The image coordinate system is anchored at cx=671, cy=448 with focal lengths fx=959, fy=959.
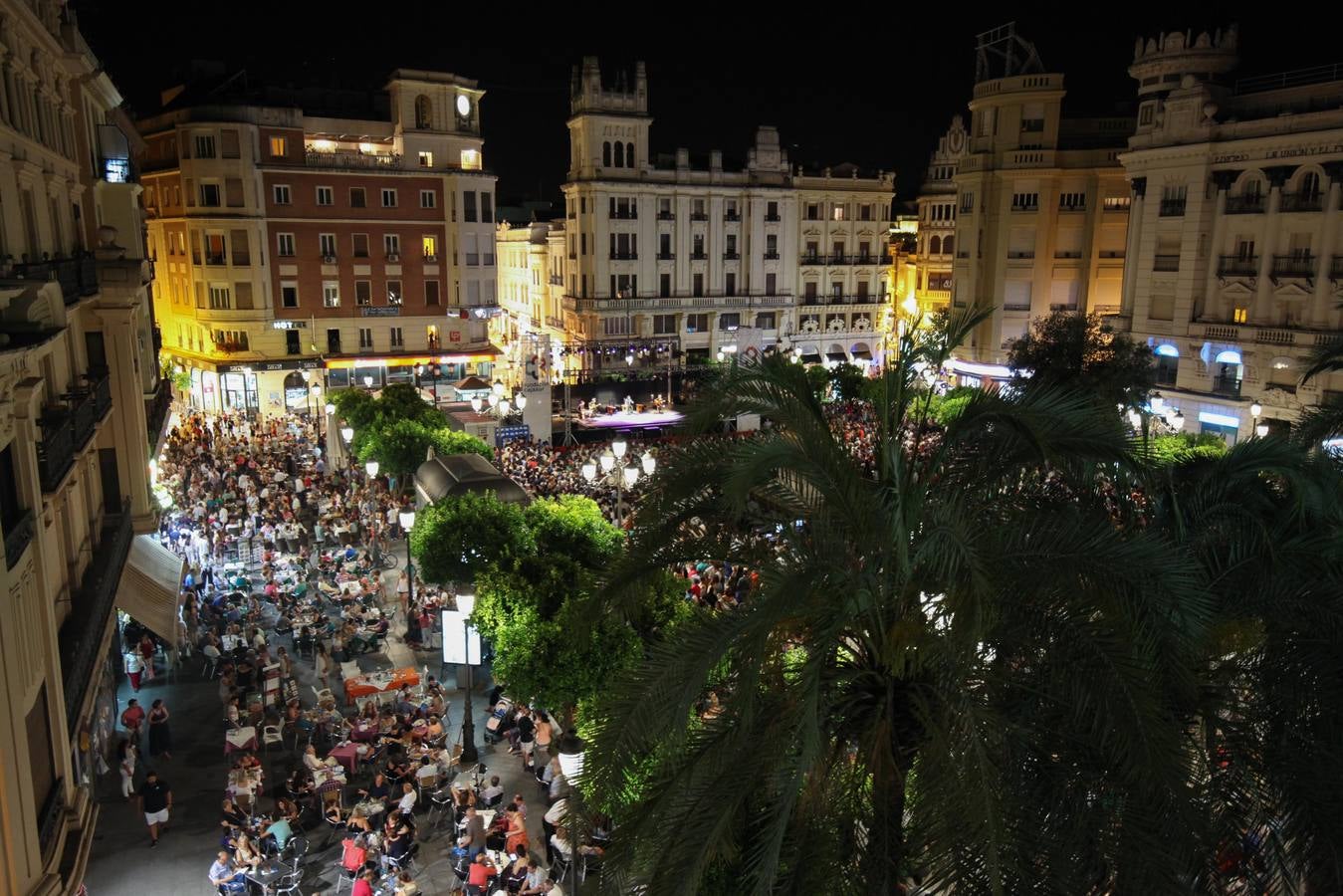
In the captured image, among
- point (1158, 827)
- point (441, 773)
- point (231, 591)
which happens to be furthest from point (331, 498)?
point (1158, 827)

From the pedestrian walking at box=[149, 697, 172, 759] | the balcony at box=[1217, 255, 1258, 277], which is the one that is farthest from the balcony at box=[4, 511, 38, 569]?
the balcony at box=[1217, 255, 1258, 277]

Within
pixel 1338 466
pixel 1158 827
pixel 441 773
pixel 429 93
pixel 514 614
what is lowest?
pixel 441 773

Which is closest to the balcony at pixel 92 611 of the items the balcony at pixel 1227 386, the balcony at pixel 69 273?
the balcony at pixel 69 273

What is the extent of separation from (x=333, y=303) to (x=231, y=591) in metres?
31.6

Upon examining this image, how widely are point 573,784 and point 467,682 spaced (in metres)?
9.53

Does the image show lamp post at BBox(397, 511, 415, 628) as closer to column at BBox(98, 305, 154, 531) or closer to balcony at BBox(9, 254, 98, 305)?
column at BBox(98, 305, 154, 531)

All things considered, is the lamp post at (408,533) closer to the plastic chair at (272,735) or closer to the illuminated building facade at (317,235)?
the plastic chair at (272,735)

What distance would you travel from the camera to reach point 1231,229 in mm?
41281

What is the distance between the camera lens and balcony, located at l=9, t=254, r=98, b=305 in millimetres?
13852

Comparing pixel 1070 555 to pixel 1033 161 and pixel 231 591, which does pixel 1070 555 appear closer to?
pixel 231 591

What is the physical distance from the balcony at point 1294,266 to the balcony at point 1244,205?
2186 mm

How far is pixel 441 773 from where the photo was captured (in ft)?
53.7

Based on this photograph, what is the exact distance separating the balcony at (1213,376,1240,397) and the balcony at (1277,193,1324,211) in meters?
7.38

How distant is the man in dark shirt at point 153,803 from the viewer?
1480 centimetres
